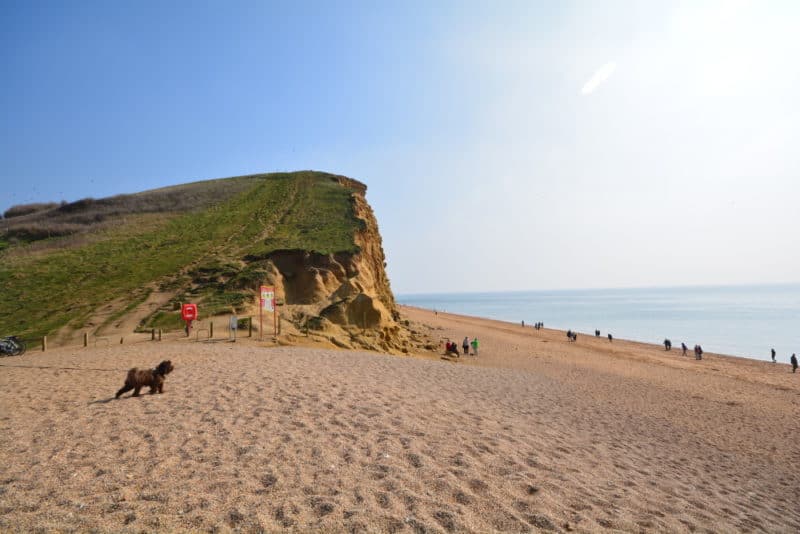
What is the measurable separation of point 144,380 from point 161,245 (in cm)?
3127

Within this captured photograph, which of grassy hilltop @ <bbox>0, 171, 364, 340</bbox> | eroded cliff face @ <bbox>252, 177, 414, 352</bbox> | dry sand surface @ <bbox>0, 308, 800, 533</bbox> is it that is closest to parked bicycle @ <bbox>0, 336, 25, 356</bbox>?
grassy hilltop @ <bbox>0, 171, 364, 340</bbox>

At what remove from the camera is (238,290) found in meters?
26.9

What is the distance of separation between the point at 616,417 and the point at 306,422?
31.1 feet

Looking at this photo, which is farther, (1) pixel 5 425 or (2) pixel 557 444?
(2) pixel 557 444

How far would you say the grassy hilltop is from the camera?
86.0ft

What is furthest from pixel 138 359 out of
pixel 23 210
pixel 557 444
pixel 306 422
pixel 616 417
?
pixel 23 210

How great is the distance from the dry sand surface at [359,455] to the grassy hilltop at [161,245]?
12.0 meters

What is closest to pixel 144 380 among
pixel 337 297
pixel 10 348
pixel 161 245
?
pixel 10 348

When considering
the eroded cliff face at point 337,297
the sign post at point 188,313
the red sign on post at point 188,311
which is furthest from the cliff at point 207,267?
the red sign on post at point 188,311

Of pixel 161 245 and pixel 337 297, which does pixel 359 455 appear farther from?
pixel 161 245

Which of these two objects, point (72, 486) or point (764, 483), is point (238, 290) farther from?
point (764, 483)

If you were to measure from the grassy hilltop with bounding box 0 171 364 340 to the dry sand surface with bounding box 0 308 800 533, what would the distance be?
39.5ft

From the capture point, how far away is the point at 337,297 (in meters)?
26.7

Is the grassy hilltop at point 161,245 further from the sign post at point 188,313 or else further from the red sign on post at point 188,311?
the red sign on post at point 188,311
